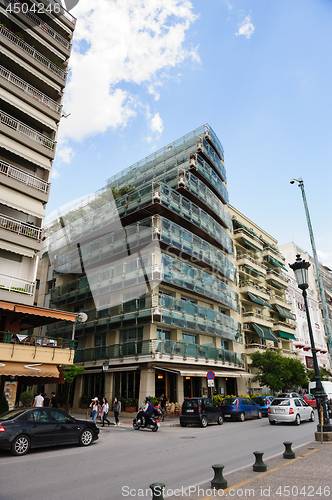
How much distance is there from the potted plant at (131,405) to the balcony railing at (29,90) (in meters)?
22.5

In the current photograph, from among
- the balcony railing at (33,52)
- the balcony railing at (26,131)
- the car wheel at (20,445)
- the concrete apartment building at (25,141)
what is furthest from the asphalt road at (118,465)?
the balcony railing at (33,52)

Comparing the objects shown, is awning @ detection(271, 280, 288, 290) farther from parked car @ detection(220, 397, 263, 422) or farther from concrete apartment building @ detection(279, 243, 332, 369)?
parked car @ detection(220, 397, 263, 422)

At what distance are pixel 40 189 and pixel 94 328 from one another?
46.9 feet

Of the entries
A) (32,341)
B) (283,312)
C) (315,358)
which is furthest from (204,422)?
(283,312)

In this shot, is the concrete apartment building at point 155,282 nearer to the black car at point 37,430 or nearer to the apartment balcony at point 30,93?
the apartment balcony at point 30,93

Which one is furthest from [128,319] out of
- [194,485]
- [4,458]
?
[194,485]

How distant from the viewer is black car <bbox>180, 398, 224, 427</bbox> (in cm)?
1917

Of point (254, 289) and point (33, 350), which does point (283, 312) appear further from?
point (33, 350)

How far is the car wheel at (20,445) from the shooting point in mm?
9984

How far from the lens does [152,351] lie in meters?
26.0

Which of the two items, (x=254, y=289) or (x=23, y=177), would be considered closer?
(x=23, y=177)

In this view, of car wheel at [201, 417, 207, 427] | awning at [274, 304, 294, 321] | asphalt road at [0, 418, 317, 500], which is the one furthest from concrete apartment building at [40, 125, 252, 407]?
asphalt road at [0, 418, 317, 500]

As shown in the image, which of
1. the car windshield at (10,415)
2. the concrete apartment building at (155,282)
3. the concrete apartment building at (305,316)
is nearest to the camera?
the car windshield at (10,415)

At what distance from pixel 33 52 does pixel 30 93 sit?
11.8 feet
